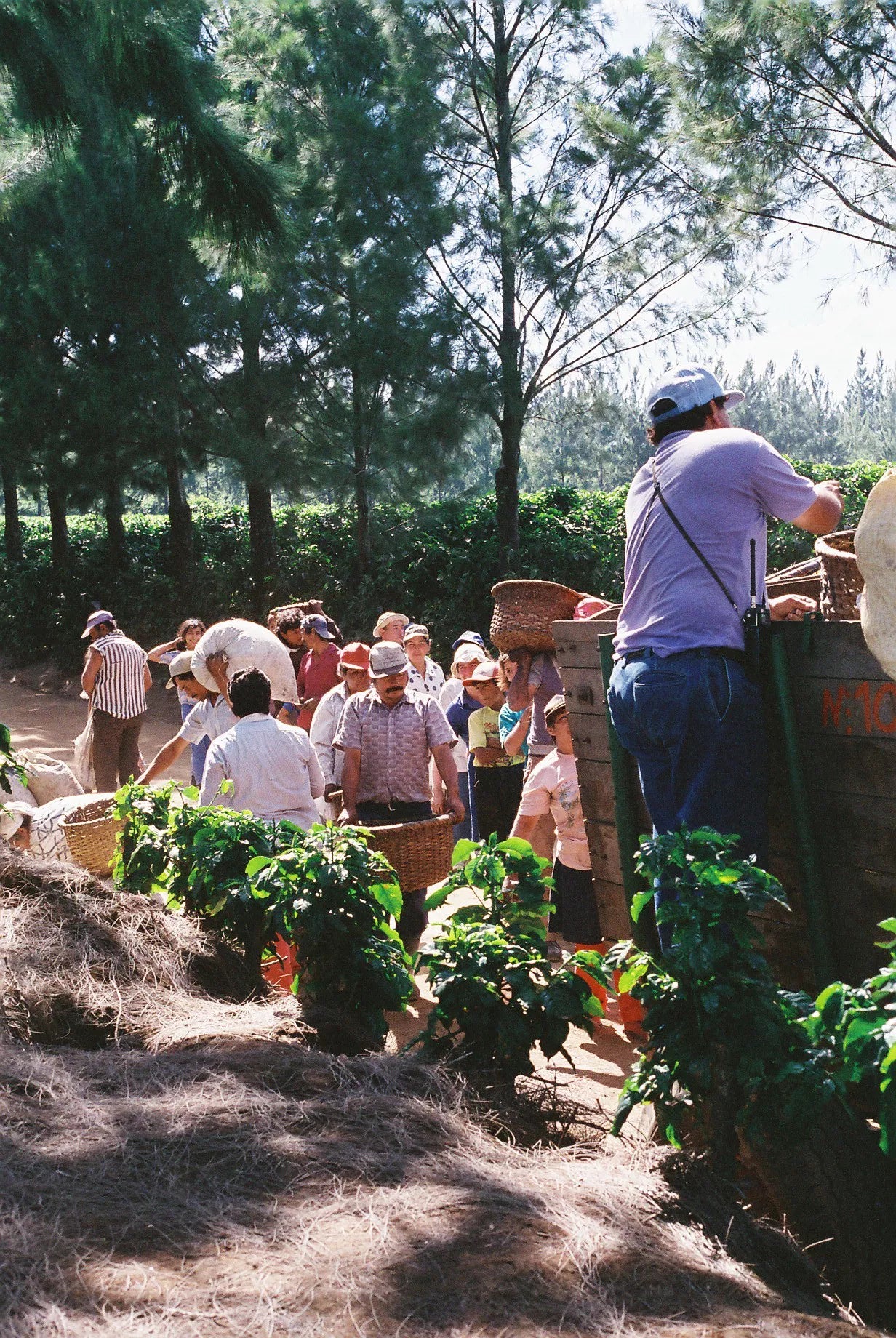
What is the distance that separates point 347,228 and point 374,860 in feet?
43.8

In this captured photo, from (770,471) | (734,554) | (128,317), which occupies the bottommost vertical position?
(734,554)

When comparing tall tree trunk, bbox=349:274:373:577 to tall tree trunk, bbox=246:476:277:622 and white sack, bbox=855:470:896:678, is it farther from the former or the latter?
white sack, bbox=855:470:896:678

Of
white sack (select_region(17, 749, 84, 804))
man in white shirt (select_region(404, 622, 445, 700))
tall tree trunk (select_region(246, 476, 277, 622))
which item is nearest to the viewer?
white sack (select_region(17, 749, 84, 804))

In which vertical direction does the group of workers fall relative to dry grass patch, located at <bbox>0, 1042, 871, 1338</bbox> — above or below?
above

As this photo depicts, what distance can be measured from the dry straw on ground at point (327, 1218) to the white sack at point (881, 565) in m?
1.24

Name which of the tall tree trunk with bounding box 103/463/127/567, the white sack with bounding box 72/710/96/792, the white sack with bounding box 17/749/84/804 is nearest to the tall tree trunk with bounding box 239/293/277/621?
the tall tree trunk with bounding box 103/463/127/567

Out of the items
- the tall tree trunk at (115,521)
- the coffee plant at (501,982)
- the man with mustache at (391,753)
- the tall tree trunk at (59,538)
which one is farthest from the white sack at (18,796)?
the tall tree trunk at (59,538)

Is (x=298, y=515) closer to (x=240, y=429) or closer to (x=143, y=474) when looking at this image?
(x=143, y=474)

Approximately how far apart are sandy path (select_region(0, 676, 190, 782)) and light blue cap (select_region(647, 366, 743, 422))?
1033 cm

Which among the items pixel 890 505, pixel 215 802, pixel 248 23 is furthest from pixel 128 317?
pixel 890 505

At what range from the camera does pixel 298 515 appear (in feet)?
73.9

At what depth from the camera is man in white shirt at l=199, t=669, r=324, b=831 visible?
18.5 feet

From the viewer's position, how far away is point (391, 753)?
6457 mm

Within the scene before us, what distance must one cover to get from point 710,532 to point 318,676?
595cm
